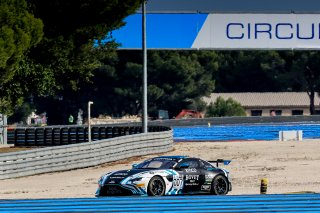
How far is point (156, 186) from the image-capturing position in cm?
2155

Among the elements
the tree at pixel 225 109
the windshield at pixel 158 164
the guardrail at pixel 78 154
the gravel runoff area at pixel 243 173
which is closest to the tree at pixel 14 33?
the guardrail at pixel 78 154

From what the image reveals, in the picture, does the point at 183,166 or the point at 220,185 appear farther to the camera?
the point at 220,185

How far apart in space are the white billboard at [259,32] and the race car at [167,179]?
22603 millimetres

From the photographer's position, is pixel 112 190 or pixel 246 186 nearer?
pixel 112 190

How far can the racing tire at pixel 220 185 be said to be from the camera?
2258 cm

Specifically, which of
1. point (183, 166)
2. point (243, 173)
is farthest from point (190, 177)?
point (243, 173)

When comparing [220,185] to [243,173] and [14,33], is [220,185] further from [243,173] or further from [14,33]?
[14,33]

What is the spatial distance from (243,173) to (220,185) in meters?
7.66

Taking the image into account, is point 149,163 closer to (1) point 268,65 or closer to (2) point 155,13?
(2) point 155,13

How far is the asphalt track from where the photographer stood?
15148 millimetres

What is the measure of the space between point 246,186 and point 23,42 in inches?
501

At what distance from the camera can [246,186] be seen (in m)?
25.8

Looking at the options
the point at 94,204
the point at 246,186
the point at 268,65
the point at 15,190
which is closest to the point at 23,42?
the point at 15,190

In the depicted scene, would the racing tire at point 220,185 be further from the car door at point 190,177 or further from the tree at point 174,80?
the tree at point 174,80
